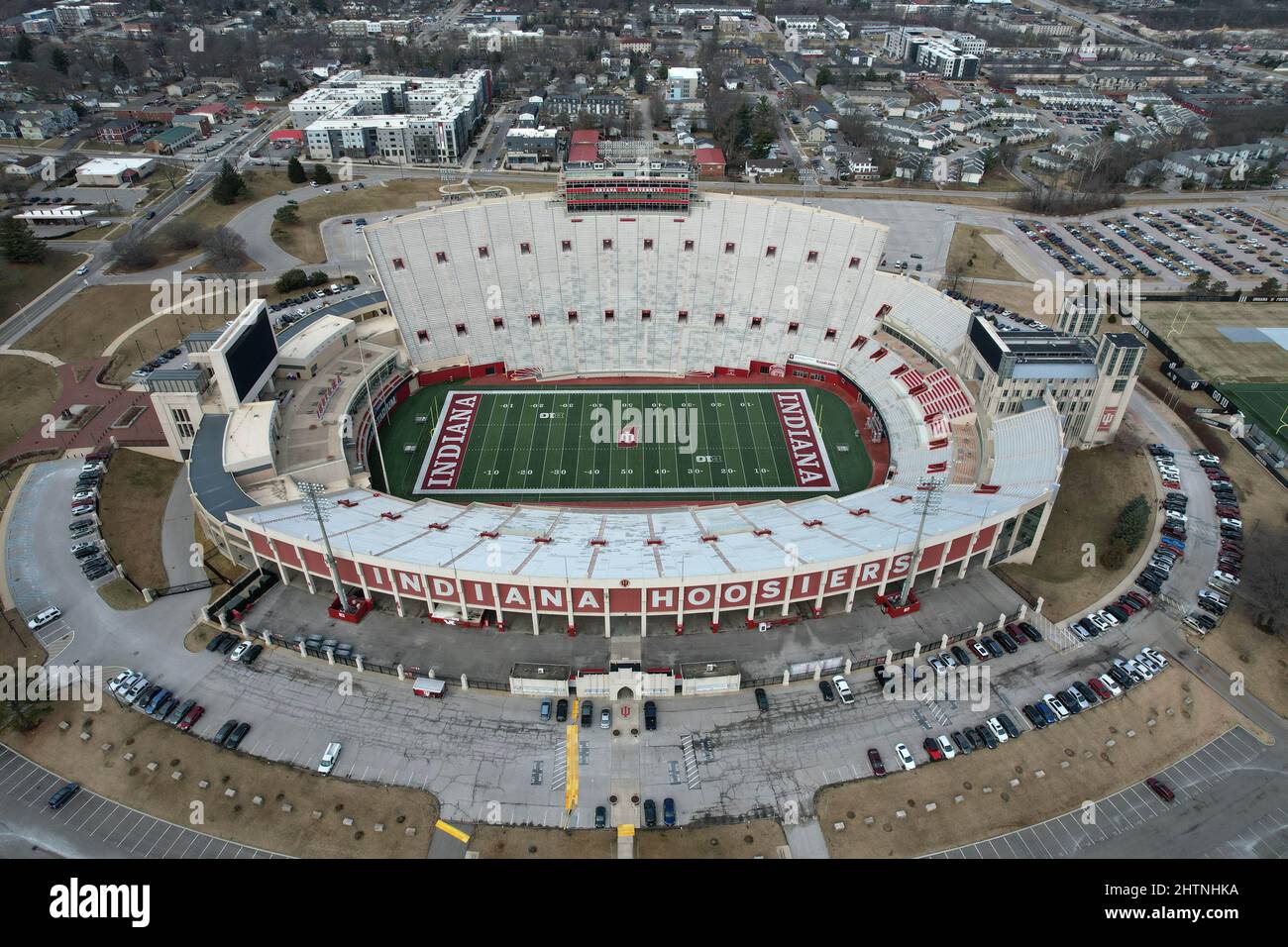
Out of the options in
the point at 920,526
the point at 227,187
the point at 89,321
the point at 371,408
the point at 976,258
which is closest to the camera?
the point at 920,526

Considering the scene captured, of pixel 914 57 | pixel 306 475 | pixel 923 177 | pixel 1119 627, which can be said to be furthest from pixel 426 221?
pixel 914 57

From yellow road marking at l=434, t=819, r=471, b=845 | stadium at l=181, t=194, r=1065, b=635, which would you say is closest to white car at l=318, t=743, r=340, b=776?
yellow road marking at l=434, t=819, r=471, b=845

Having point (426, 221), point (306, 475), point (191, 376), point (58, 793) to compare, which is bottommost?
point (58, 793)

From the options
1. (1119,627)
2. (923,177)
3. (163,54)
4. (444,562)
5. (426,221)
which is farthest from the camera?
(163,54)

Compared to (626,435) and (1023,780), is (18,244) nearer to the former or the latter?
(626,435)

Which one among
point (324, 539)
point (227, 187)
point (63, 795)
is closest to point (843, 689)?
point (324, 539)

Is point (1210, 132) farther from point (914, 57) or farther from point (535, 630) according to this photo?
point (535, 630)
